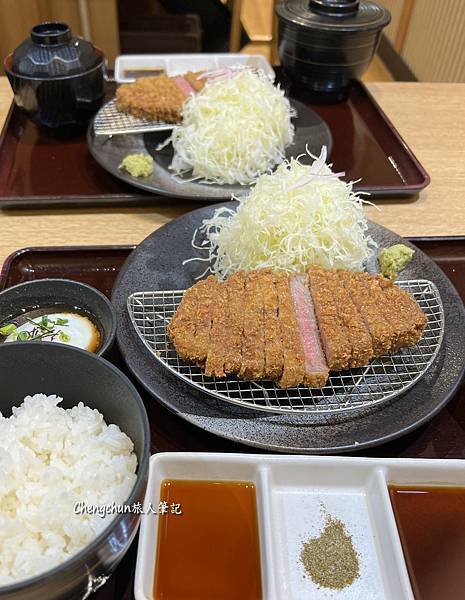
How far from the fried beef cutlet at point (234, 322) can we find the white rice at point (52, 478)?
42 centimetres

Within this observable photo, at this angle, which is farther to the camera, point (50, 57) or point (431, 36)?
point (431, 36)

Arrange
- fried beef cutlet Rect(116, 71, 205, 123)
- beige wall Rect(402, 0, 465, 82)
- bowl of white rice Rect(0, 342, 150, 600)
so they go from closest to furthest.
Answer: bowl of white rice Rect(0, 342, 150, 600), fried beef cutlet Rect(116, 71, 205, 123), beige wall Rect(402, 0, 465, 82)

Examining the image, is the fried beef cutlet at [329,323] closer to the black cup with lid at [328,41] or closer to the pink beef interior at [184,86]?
the pink beef interior at [184,86]

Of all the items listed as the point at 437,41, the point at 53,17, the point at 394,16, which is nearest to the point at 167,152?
the point at 53,17

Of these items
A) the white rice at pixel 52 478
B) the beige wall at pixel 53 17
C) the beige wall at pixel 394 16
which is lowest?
the beige wall at pixel 394 16

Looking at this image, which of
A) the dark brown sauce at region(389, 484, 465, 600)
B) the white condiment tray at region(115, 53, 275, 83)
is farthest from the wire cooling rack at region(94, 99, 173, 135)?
the dark brown sauce at region(389, 484, 465, 600)

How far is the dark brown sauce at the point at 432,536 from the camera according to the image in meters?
1.22

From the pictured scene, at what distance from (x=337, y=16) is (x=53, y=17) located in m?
→ 3.30

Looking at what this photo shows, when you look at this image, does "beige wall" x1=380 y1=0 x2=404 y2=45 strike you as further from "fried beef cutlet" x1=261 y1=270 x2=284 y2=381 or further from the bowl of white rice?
the bowl of white rice

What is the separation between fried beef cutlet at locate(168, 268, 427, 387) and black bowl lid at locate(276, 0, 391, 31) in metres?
1.82

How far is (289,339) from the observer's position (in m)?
1.59

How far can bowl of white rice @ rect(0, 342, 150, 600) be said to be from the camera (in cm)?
97

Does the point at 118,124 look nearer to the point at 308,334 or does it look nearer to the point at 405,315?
the point at 308,334

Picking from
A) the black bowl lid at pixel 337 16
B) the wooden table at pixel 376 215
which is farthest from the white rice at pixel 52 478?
the black bowl lid at pixel 337 16
